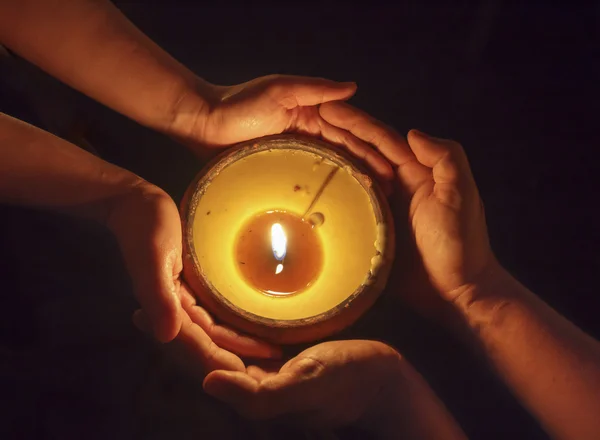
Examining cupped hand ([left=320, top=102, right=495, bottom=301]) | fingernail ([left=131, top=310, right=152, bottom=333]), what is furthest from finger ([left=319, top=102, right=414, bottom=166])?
fingernail ([left=131, top=310, right=152, bottom=333])

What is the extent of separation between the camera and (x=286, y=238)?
93cm

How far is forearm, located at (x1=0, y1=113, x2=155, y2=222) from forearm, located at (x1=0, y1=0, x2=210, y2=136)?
0.43 ft

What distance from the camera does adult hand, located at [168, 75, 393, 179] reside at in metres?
0.88

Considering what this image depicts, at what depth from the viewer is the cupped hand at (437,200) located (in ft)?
2.68

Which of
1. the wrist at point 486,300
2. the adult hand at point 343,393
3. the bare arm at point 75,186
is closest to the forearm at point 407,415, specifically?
the adult hand at point 343,393

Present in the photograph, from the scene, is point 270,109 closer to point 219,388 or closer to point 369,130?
point 369,130

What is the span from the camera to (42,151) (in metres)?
0.89

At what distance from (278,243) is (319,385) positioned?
0.24 m

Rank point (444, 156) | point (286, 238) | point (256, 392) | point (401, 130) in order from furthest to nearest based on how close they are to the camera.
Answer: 1. point (401, 130)
2. point (286, 238)
3. point (444, 156)
4. point (256, 392)

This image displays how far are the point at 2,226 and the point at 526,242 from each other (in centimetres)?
94

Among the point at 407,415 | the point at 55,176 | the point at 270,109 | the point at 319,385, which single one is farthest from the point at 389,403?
the point at 55,176

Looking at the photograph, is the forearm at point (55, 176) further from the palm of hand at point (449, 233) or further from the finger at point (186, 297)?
the palm of hand at point (449, 233)

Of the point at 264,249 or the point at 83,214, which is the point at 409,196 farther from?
the point at 83,214

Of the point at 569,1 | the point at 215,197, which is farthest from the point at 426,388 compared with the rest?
the point at 569,1
